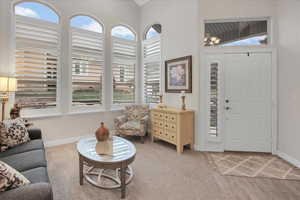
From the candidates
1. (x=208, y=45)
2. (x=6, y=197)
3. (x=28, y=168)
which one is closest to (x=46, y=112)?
(x=28, y=168)

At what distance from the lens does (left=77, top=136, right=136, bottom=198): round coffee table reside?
5.87 feet

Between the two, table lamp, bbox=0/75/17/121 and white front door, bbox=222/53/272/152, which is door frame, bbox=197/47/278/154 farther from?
table lamp, bbox=0/75/17/121

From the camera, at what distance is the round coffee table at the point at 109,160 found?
5.87 feet

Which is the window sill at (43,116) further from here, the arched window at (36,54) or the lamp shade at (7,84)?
the lamp shade at (7,84)

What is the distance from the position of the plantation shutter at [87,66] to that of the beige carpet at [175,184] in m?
1.66

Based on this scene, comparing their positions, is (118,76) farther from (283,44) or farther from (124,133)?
(283,44)

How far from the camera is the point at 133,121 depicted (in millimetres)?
4117

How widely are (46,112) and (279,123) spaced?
16.2 ft

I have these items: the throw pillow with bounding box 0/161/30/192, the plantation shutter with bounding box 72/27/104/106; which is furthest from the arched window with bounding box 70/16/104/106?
the throw pillow with bounding box 0/161/30/192

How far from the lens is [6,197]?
975mm

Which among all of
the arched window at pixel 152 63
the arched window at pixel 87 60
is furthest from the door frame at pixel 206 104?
the arched window at pixel 87 60

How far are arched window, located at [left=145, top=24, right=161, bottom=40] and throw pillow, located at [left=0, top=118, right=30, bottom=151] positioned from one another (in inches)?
147

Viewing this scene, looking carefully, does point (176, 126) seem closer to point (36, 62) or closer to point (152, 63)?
point (152, 63)

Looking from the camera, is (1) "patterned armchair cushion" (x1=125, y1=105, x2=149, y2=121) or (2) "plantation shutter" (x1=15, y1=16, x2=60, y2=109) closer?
(2) "plantation shutter" (x1=15, y1=16, x2=60, y2=109)
